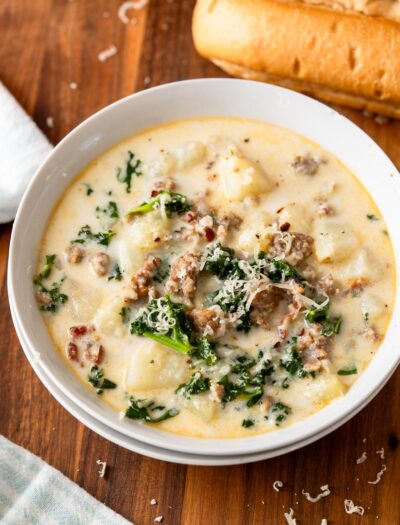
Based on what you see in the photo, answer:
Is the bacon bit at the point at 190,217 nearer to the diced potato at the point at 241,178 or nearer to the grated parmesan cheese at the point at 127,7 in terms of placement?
the diced potato at the point at 241,178

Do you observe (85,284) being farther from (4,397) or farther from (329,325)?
(329,325)

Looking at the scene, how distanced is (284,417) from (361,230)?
1145 mm

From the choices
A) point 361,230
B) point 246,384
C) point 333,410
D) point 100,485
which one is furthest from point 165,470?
point 361,230

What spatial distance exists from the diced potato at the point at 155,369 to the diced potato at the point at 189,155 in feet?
3.61

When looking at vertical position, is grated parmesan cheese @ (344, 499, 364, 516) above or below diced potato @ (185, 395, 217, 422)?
below

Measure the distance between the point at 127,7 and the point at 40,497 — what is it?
337cm

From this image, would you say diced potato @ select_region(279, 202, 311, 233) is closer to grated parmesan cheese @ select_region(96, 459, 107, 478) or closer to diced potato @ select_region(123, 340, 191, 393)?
diced potato @ select_region(123, 340, 191, 393)

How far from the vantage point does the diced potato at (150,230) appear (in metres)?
4.33

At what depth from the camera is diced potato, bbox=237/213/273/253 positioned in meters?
4.29

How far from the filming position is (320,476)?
170 inches

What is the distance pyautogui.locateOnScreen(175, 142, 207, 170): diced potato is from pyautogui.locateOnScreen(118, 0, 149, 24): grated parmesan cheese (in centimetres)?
152

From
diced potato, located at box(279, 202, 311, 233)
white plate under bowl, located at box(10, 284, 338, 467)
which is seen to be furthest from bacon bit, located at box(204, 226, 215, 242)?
white plate under bowl, located at box(10, 284, 338, 467)

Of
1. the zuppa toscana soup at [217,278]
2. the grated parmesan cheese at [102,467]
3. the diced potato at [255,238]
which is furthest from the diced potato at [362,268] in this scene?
the grated parmesan cheese at [102,467]

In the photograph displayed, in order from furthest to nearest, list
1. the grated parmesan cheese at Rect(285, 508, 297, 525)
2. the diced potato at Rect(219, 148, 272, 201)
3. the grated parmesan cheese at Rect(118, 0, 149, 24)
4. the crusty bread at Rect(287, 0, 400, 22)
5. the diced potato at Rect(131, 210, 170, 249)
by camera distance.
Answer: the grated parmesan cheese at Rect(118, 0, 149, 24) < the crusty bread at Rect(287, 0, 400, 22) < the diced potato at Rect(219, 148, 272, 201) < the diced potato at Rect(131, 210, 170, 249) < the grated parmesan cheese at Rect(285, 508, 297, 525)
